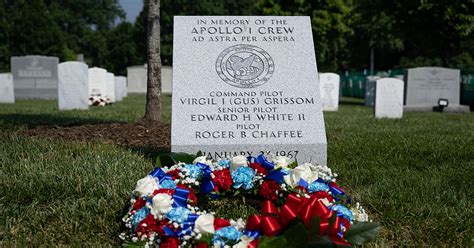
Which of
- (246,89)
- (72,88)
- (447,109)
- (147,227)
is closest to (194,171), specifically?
(147,227)

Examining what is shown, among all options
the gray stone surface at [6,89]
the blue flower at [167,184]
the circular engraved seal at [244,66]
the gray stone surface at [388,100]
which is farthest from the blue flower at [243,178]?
the gray stone surface at [6,89]

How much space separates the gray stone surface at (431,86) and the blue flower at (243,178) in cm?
1463

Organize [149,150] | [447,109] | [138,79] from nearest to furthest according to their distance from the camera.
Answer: [149,150] → [447,109] → [138,79]

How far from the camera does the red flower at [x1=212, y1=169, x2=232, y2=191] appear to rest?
3266mm

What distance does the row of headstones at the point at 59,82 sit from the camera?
12.9m

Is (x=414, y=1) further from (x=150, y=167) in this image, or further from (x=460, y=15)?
(x=150, y=167)

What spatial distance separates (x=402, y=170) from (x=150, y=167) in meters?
2.30

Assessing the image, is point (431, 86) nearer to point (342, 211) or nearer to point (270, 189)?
point (270, 189)

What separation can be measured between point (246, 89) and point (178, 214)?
1.93 m

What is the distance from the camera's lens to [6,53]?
45.8 meters

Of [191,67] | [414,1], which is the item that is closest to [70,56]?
[414,1]

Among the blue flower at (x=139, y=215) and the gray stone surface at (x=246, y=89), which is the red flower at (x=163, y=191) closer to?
the blue flower at (x=139, y=215)

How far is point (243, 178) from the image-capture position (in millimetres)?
3260

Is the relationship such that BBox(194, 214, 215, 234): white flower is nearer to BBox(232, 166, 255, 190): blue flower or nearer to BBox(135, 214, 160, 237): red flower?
BBox(135, 214, 160, 237): red flower
